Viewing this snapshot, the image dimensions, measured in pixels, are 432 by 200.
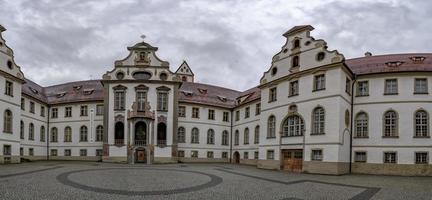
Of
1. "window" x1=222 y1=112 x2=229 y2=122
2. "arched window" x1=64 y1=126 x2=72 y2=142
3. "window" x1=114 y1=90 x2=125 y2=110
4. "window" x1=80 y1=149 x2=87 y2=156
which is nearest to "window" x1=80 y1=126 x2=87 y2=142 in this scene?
"window" x1=80 y1=149 x2=87 y2=156

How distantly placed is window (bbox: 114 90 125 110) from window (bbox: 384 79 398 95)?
95.4 ft

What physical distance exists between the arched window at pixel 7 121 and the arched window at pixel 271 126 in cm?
2604

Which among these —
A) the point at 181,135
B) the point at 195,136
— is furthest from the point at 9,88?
the point at 195,136

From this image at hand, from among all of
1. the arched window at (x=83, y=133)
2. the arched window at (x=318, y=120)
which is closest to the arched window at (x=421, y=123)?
the arched window at (x=318, y=120)

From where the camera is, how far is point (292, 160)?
3047 centimetres

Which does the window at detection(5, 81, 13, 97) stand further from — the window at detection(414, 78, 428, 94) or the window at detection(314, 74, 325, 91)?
the window at detection(414, 78, 428, 94)

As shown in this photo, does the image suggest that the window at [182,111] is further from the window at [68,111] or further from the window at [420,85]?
the window at [420,85]

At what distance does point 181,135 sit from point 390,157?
26306 millimetres

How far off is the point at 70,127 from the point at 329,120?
3556 centimetres

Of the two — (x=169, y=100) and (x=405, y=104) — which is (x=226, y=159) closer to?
(x=169, y=100)

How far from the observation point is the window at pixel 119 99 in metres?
42.0

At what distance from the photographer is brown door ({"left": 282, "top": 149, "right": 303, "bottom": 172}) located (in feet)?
97.7

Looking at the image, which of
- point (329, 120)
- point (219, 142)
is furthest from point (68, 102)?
point (329, 120)

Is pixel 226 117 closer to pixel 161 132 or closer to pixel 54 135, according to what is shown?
pixel 161 132
